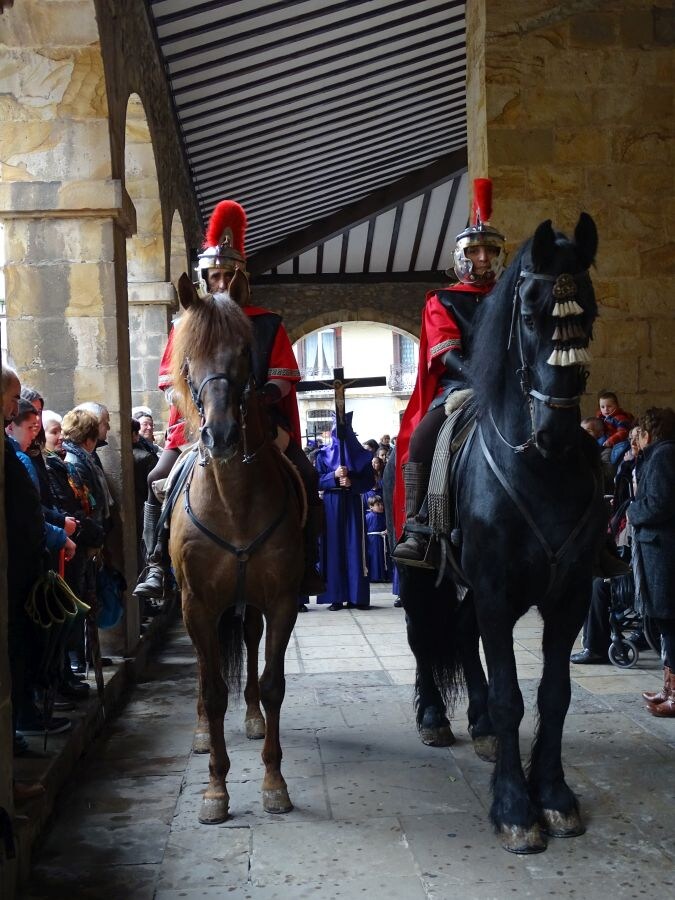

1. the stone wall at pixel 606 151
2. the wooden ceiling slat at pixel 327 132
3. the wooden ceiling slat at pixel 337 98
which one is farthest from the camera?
the wooden ceiling slat at pixel 327 132

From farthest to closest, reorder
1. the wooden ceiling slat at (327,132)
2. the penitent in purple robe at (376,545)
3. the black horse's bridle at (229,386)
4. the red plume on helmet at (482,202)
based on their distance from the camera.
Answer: the wooden ceiling slat at (327,132), the penitent in purple robe at (376,545), the red plume on helmet at (482,202), the black horse's bridle at (229,386)

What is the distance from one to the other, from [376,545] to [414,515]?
728 centimetres

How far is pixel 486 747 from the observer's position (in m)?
4.20

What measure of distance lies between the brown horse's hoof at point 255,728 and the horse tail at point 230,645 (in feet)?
0.96

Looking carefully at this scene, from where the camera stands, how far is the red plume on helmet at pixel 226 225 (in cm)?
424

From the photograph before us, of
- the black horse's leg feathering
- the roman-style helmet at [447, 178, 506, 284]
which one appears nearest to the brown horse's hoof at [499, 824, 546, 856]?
the black horse's leg feathering

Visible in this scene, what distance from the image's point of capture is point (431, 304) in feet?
14.1

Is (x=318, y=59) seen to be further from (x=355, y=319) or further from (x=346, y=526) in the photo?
(x=355, y=319)

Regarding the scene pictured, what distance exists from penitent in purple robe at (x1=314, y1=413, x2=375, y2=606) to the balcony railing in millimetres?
28782

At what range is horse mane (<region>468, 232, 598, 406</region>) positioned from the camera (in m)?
3.17

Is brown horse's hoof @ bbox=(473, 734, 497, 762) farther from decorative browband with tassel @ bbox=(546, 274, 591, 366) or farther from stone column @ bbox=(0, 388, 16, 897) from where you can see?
stone column @ bbox=(0, 388, 16, 897)

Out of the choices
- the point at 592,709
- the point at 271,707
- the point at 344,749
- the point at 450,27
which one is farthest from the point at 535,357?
the point at 450,27

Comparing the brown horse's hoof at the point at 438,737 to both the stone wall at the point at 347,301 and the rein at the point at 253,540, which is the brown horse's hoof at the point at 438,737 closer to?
the rein at the point at 253,540

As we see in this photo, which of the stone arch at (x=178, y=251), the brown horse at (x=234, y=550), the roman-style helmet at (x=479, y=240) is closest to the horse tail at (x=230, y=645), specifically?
the brown horse at (x=234, y=550)
